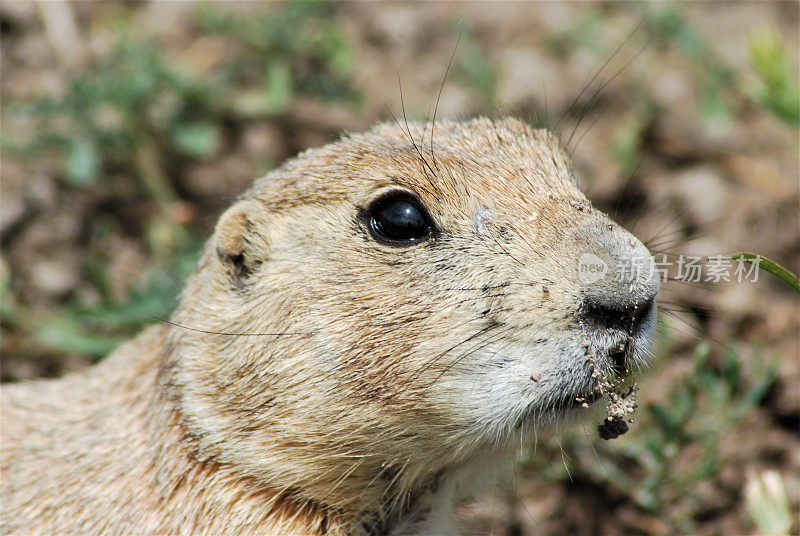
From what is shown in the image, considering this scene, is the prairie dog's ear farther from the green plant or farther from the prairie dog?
the green plant

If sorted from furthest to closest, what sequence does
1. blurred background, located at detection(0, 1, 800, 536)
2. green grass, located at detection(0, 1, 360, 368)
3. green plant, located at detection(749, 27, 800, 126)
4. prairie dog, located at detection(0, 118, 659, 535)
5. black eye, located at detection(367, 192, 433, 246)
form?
→ green grass, located at detection(0, 1, 360, 368), green plant, located at detection(749, 27, 800, 126), blurred background, located at detection(0, 1, 800, 536), black eye, located at detection(367, 192, 433, 246), prairie dog, located at detection(0, 118, 659, 535)

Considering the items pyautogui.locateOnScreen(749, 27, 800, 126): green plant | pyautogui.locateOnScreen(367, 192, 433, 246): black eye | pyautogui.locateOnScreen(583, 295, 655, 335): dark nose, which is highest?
pyautogui.locateOnScreen(749, 27, 800, 126): green plant

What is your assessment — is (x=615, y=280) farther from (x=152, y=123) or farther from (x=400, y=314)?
(x=152, y=123)

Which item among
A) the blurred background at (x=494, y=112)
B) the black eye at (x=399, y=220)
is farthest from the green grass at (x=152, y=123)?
the black eye at (x=399, y=220)

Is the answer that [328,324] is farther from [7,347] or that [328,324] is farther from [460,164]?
[7,347]

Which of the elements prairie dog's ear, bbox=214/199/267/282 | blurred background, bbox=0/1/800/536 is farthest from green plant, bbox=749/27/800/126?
prairie dog's ear, bbox=214/199/267/282

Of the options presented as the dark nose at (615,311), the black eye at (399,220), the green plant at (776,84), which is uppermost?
the green plant at (776,84)

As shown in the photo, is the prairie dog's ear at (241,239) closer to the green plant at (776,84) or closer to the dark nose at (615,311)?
the dark nose at (615,311)

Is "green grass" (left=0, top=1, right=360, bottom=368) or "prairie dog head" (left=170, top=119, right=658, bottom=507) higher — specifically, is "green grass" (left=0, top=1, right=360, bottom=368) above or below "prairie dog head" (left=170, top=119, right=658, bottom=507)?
above
